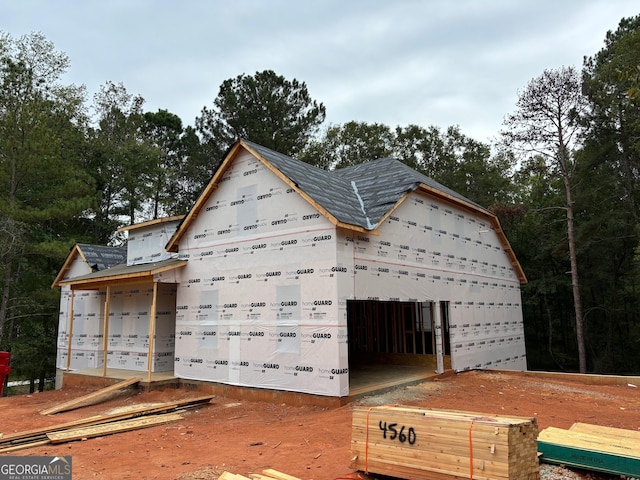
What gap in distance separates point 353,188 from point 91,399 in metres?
9.63

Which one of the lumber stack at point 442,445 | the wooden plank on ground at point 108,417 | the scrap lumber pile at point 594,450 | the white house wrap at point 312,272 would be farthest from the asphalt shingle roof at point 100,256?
the scrap lumber pile at point 594,450

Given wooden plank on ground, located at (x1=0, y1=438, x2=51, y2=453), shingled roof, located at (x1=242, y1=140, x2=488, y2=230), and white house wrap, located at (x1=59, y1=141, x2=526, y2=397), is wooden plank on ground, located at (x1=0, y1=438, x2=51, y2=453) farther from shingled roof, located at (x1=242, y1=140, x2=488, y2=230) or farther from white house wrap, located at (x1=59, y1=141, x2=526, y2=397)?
shingled roof, located at (x1=242, y1=140, x2=488, y2=230)

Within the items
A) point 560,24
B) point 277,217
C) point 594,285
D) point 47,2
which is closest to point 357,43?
point 560,24

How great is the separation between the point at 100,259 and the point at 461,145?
91.2 feet

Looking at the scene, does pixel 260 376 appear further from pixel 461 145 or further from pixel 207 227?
pixel 461 145

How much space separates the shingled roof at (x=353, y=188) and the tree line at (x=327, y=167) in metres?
9.83

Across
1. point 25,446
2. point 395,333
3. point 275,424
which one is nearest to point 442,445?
point 275,424

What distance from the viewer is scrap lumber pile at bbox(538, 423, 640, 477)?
505 cm

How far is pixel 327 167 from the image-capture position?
34.4 metres

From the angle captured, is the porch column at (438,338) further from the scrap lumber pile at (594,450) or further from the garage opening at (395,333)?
the scrap lumber pile at (594,450)

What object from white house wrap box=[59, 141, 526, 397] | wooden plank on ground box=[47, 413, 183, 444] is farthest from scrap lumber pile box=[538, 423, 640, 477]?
wooden plank on ground box=[47, 413, 183, 444]

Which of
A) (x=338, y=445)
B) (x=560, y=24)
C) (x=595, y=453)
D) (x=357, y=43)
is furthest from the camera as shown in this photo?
(x=357, y=43)

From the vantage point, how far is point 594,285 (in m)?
25.5

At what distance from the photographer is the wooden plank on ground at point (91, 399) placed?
446 inches
